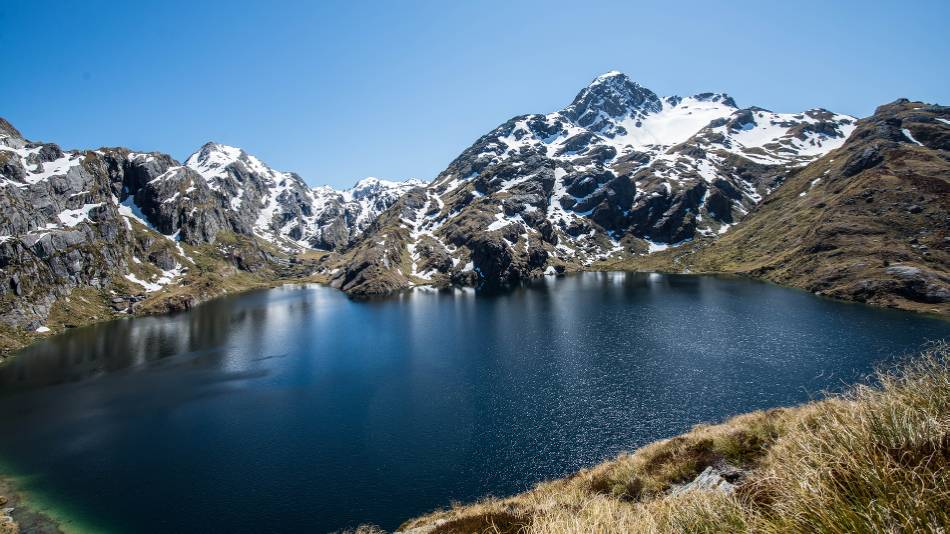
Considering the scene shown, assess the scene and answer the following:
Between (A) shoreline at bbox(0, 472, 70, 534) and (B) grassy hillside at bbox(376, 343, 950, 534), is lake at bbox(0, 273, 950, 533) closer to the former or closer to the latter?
(A) shoreline at bbox(0, 472, 70, 534)

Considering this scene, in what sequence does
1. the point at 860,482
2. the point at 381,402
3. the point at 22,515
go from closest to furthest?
the point at 860,482 < the point at 22,515 < the point at 381,402

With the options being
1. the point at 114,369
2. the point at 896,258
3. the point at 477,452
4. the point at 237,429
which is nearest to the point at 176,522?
the point at 237,429

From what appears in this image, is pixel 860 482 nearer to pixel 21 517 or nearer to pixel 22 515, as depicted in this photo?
pixel 21 517

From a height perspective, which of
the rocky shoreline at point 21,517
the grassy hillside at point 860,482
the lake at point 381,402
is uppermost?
the grassy hillside at point 860,482

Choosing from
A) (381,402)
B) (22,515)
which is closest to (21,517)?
(22,515)

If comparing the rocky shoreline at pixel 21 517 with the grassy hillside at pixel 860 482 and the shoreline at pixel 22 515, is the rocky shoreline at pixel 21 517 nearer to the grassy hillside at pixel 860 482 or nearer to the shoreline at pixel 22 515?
the shoreline at pixel 22 515

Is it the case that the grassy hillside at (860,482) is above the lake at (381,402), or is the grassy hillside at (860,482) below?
above

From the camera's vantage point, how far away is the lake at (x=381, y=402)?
53.0 metres

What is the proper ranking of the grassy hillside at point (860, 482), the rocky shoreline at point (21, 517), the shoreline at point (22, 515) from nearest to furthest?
the grassy hillside at point (860, 482) → the rocky shoreline at point (21, 517) → the shoreline at point (22, 515)

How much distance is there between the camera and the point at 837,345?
96625mm

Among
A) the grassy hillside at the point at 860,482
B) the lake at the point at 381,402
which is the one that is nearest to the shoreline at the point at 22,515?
the lake at the point at 381,402

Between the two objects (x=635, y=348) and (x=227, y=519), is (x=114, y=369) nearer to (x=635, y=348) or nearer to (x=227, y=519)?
(x=227, y=519)

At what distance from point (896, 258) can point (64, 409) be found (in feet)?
817

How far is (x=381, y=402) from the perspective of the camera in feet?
262
